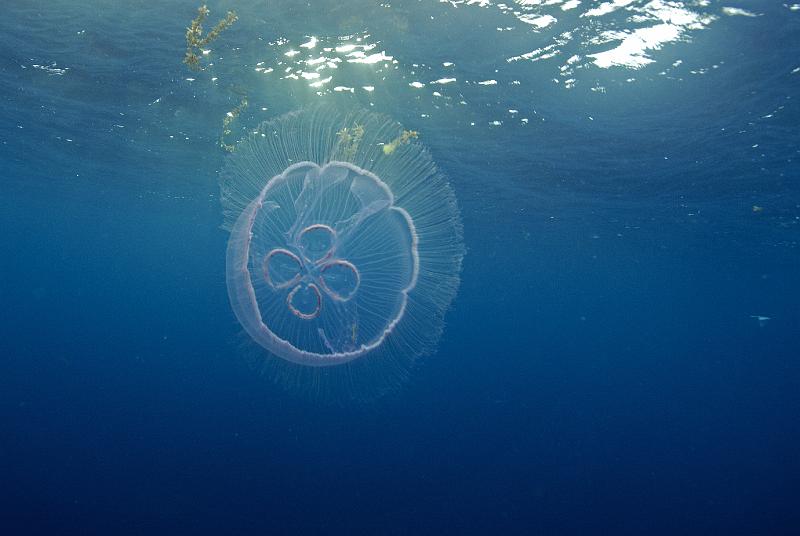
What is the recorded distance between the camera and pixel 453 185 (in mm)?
15625

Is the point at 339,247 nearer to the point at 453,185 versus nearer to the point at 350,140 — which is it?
the point at 350,140

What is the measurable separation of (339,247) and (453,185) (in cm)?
1156

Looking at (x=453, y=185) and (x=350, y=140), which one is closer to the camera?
(x=350, y=140)

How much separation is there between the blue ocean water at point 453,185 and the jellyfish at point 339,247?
1.35 ft

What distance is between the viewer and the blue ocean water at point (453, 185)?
23.6ft

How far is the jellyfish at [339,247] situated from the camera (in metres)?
4.25

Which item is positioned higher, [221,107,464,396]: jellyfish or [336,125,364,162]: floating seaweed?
[336,125,364,162]: floating seaweed

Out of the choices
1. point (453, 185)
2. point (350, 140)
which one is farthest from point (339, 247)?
point (453, 185)

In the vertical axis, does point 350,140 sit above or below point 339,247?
above

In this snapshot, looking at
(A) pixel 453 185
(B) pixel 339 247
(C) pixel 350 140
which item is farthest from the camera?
(A) pixel 453 185

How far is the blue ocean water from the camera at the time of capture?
7199mm

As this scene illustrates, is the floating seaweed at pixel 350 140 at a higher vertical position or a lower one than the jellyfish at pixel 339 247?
higher

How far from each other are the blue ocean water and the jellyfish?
41 centimetres

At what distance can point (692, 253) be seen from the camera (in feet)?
84.9
